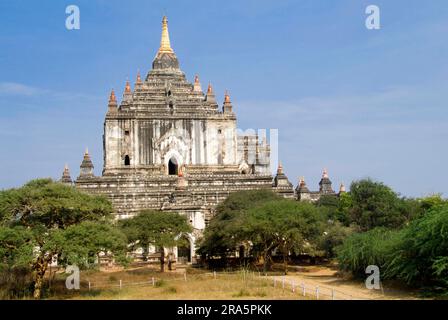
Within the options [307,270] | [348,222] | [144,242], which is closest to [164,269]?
[144,242]

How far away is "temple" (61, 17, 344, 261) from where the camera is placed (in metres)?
64.2

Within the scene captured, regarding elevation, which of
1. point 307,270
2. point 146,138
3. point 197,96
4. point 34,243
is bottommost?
point 307,270

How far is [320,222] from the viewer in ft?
163

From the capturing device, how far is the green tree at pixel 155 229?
49.2 meters

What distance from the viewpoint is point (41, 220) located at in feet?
124

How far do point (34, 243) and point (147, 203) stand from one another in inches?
1088

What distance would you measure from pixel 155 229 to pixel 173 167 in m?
21.5

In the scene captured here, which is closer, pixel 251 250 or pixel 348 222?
pixel 251 250

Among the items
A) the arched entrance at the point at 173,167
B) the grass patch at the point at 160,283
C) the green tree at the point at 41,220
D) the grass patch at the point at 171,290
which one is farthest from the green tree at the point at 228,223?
the green tree at the point at 41,220

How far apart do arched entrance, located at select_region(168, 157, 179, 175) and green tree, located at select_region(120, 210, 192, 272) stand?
18.0 m

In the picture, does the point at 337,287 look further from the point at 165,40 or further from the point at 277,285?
the point at 165,40

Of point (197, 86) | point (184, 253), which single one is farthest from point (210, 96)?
point (184, 253)
